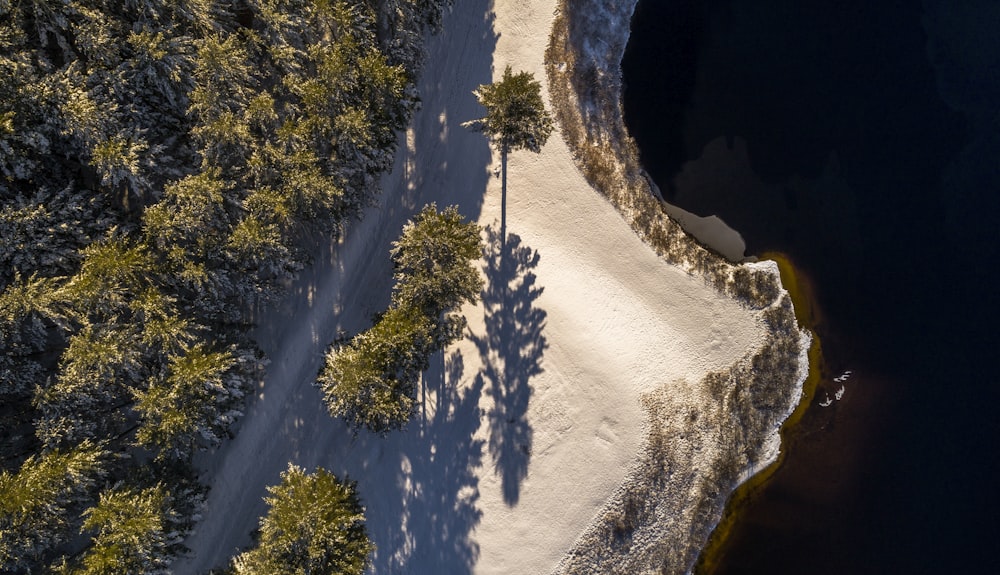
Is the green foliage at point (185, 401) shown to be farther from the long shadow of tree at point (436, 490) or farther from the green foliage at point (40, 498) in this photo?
the long shadow of tree at point (436, 490)

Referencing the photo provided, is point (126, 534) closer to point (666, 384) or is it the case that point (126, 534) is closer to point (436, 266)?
point (436, 266)

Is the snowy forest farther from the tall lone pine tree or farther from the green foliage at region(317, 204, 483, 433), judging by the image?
the tall lone pine tree

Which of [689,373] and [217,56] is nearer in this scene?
[217,56]

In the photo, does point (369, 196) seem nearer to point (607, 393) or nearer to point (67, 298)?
point (67, 298)

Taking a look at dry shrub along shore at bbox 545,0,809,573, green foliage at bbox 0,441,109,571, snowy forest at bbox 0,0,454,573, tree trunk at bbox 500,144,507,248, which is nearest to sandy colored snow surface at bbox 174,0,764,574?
tree trunk at bbox 500,144,507,248

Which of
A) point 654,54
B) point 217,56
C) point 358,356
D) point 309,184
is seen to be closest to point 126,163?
point 217,56
